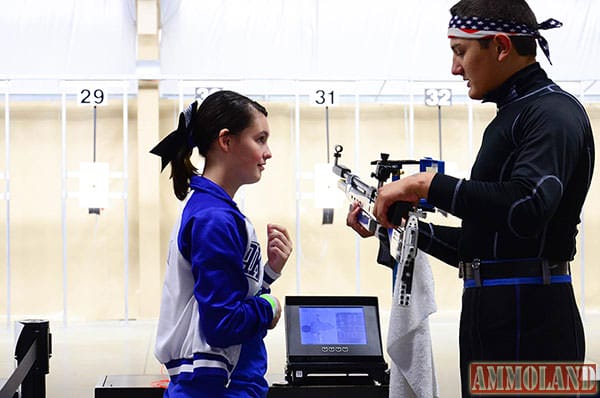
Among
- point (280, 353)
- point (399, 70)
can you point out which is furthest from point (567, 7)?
point (280, 353)

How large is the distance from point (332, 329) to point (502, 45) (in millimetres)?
1604

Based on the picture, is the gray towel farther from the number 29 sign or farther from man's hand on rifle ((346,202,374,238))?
the number 29 sign

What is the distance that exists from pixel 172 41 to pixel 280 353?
230 centimetres

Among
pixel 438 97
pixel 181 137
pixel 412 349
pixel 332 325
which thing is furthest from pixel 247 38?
pixel 181 137

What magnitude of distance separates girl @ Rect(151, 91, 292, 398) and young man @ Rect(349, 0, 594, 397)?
29 cm

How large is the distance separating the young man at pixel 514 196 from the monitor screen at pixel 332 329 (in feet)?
4.17

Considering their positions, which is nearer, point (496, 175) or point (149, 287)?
point (496, 175)

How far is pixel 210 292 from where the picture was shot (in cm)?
169

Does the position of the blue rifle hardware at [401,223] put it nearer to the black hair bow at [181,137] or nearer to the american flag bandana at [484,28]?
the american flag bandana at [484,28]

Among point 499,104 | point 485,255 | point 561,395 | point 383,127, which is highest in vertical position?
point 383,127

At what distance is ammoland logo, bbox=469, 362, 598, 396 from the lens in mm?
1702

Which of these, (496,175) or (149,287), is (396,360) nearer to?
(496,175)

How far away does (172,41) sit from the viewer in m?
6.04

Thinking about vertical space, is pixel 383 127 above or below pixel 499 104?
above
